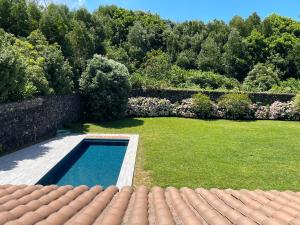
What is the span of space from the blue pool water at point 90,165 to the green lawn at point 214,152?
1.20 m

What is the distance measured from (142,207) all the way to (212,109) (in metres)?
22.3

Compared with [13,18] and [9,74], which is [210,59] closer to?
[13,18]

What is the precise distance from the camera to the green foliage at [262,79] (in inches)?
1604

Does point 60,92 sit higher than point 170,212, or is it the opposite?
point 60,92

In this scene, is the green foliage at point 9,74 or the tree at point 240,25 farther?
the tree at point 240,25

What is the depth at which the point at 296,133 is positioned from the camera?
20719 millimetres

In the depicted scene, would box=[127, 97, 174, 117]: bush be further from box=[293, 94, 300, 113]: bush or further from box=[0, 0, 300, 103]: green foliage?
box=[293, 94, 300, 113]: bush

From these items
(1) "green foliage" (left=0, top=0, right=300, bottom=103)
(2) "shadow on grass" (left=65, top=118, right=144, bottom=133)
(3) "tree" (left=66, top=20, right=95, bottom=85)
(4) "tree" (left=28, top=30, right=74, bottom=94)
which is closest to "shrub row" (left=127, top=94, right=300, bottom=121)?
(2) "shadow on grass" (left=65, top=118, right=144, bottom=133)

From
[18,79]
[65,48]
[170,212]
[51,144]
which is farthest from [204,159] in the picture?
[65,48]

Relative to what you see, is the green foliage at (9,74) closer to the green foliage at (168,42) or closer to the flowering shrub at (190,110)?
the green foliage at (168,42)

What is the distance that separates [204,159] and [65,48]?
54.5 ft

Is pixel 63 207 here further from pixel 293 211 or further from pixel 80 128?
pixel 80 128

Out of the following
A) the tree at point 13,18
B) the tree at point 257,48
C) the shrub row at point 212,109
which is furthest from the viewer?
the tree at point 257,48

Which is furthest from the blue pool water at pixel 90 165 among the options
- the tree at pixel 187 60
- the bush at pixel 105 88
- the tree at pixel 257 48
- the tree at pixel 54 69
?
the tree at pixel 257 48
